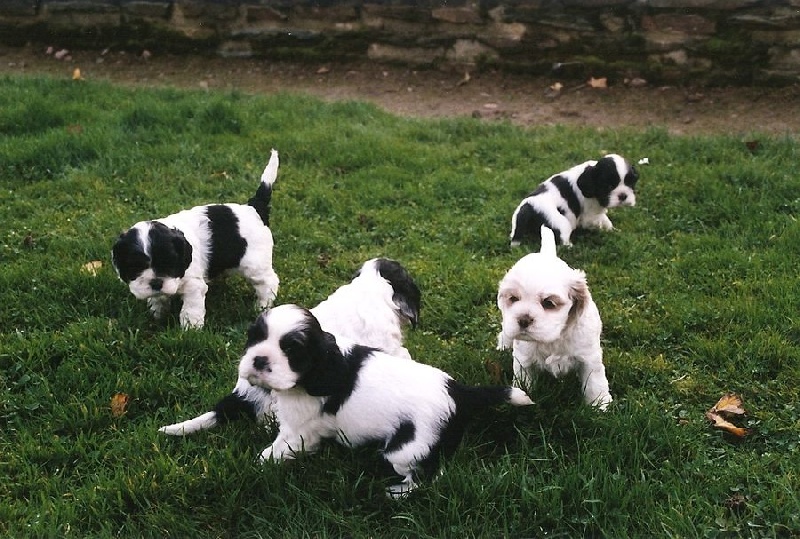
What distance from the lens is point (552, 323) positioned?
10.7ft

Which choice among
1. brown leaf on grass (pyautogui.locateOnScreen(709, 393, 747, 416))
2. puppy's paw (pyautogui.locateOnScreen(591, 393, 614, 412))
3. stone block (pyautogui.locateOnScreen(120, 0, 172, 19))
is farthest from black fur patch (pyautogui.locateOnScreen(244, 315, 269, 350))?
stone block (pyautogui.locateOnScreen(120, 0, 172, 19))

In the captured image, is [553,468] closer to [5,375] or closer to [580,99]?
[5,375]

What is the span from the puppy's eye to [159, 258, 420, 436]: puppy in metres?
0.83

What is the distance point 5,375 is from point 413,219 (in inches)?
124

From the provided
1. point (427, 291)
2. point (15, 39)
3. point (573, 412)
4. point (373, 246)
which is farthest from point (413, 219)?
point (15, 39)

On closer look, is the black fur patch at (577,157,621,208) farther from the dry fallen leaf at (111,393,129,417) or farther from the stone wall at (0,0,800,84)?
the stone wall at (0,0,800,84)

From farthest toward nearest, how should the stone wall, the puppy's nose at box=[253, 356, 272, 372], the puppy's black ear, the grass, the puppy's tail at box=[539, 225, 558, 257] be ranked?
the stone wall
the puppy's black ear
the puppy's tail at box=[539, 225, 558, 257]
the grass
the puppy's nose at box=[253, 356, 272, 372]

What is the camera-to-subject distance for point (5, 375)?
378 cm

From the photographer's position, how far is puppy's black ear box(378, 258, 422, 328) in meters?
3.87

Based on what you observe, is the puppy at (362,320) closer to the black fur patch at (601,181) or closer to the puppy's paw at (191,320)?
the puppy's paw at (191,320)

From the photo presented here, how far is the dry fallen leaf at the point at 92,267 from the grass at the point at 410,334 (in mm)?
60

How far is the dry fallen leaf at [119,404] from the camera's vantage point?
351 centimetres

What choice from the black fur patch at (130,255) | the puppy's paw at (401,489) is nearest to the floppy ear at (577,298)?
the puppy's paw at (401,489)

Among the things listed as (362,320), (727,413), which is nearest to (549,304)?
(362,320)
